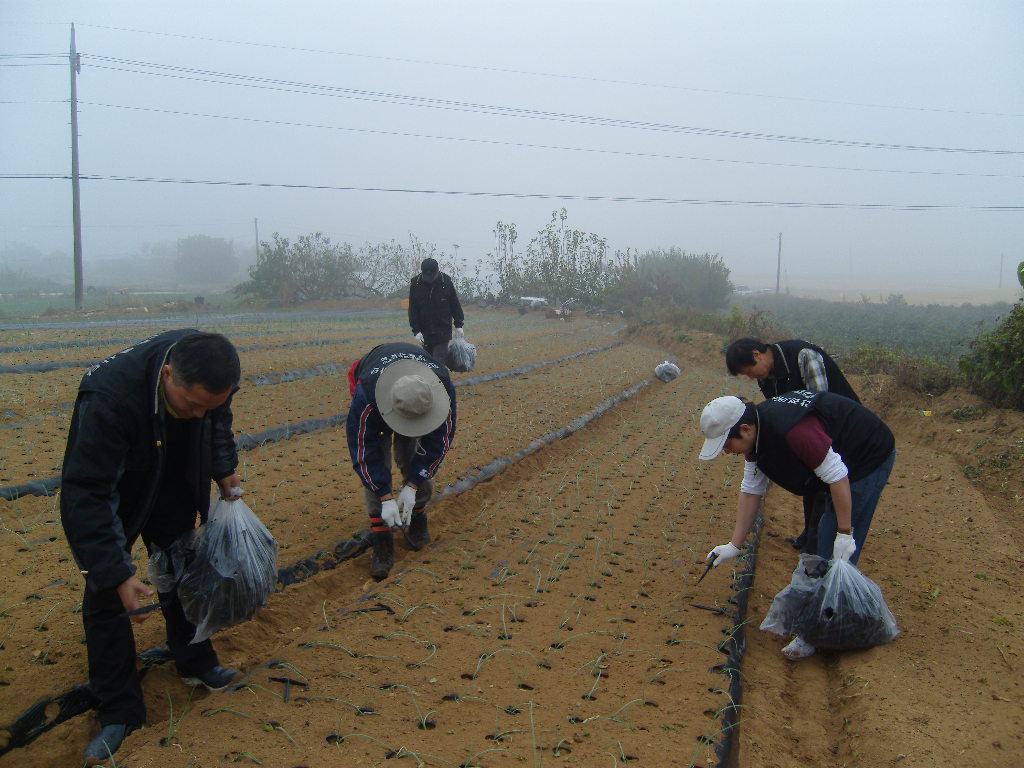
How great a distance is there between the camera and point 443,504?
5.00 m

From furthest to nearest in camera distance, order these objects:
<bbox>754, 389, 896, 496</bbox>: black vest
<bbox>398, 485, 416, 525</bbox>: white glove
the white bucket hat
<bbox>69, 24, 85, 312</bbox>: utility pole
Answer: <bbox>69, 24, 85, 312</bbox>: utility pole, <bbox>398, 485, 416, 525</bbox>: white glove, the white bucket hat, <bbox>754, 389, 896, 496</bbox>: black vest

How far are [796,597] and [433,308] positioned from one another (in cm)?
493

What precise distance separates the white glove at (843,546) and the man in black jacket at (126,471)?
2587 millimetres

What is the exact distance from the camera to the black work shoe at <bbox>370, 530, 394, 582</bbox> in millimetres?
3855

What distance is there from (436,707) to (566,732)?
19.6 inches

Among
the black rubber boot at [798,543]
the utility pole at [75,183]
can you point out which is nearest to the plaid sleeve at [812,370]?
the black rubber boot at [798,543]

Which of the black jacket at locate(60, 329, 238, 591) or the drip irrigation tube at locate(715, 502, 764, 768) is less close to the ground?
the black jacket at locate(60, 329, 238, 591)

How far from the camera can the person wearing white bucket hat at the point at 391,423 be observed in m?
3.54

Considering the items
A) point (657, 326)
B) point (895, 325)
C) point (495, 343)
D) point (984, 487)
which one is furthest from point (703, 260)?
point (984, 487)

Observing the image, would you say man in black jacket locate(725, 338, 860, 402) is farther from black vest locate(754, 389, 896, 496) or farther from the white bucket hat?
the white bucket hat

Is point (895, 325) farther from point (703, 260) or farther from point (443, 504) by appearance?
point (443, 504)

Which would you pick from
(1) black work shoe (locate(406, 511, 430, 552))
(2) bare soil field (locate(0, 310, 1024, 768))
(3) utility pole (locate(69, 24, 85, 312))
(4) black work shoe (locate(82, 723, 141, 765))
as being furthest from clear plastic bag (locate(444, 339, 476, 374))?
(3) utility pole (locate(69, 24, 85, 312))

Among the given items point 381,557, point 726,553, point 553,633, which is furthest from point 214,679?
point 726,553

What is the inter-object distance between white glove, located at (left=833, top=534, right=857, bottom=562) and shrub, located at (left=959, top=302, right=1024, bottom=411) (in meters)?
5.84
